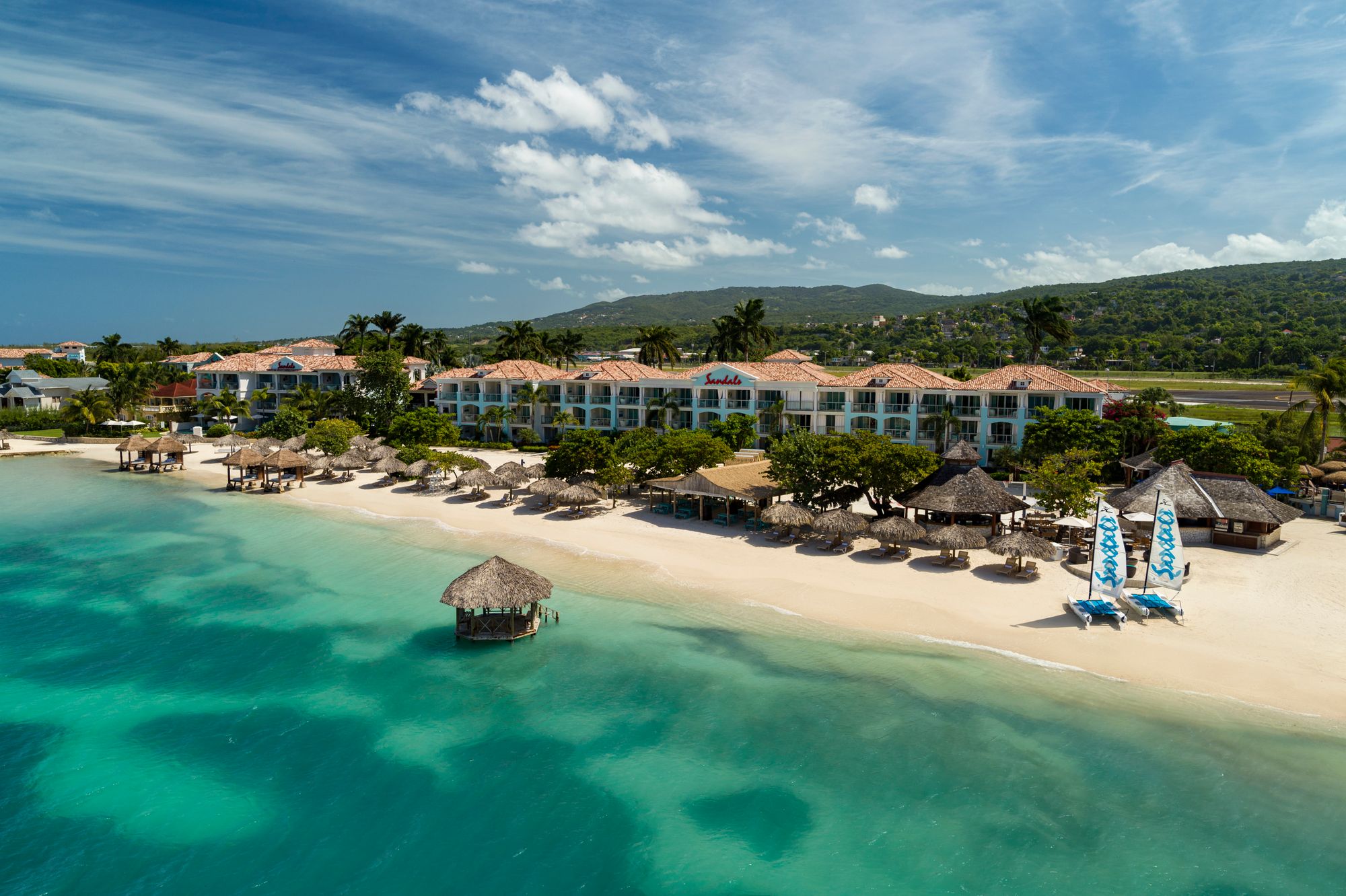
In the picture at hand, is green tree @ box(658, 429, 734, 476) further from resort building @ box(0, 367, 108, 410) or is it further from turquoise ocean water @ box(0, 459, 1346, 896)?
resort building @ box(0, 367, 108, 410)

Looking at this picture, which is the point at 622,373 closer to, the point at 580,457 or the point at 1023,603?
the point at 580,457

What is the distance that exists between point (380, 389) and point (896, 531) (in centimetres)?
5383

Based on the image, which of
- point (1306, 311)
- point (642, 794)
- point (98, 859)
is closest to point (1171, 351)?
point (1306, 311)

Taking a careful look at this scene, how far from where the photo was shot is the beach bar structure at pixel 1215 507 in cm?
3216

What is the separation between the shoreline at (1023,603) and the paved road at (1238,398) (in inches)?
1912

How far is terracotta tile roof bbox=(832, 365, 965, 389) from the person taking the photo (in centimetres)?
5338

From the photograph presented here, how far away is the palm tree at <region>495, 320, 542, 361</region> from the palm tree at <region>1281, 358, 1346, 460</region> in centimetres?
7018

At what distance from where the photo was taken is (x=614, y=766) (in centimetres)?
1753

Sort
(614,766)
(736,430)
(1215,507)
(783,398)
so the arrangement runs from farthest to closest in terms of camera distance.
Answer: (783,398) → (736,430) → (1215,507) → (614,766)

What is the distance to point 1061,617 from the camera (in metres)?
24.9

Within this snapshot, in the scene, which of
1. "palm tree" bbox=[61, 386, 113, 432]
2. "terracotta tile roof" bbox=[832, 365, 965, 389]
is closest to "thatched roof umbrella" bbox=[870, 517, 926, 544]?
"terracotta tile roof" bbox=[832, 365, 965, 389]

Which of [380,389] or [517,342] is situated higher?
[517,342]

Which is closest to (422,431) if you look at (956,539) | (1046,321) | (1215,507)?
(956,539)

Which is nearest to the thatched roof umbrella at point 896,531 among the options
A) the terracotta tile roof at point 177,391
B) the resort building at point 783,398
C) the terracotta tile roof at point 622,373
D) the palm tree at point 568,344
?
the resort building at point 783,398
